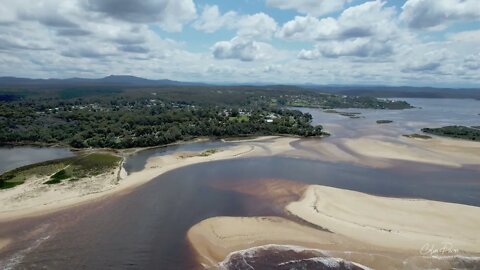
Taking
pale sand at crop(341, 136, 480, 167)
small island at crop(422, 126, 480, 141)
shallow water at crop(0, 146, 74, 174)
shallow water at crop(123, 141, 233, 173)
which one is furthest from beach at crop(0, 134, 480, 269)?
small island at crop(422, 126, 480, 141)

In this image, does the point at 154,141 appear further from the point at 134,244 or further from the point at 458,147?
the point at 458,147

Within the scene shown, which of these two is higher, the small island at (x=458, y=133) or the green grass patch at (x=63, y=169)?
the small island at (x=458, y=133)

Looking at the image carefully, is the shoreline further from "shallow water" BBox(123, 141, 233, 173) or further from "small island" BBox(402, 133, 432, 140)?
"small island" BBox(402, 133, 432, 140)

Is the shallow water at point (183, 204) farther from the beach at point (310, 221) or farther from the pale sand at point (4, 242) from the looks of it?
the pale sand at point (4, 242)

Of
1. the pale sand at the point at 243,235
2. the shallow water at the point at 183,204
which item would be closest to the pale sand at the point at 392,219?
the pale sand at the point at 243,235

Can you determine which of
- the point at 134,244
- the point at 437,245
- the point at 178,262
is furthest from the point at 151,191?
the point at 437,245

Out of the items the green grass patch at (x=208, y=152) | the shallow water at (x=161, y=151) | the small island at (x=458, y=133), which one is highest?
the small island at (x=458, y=133)
